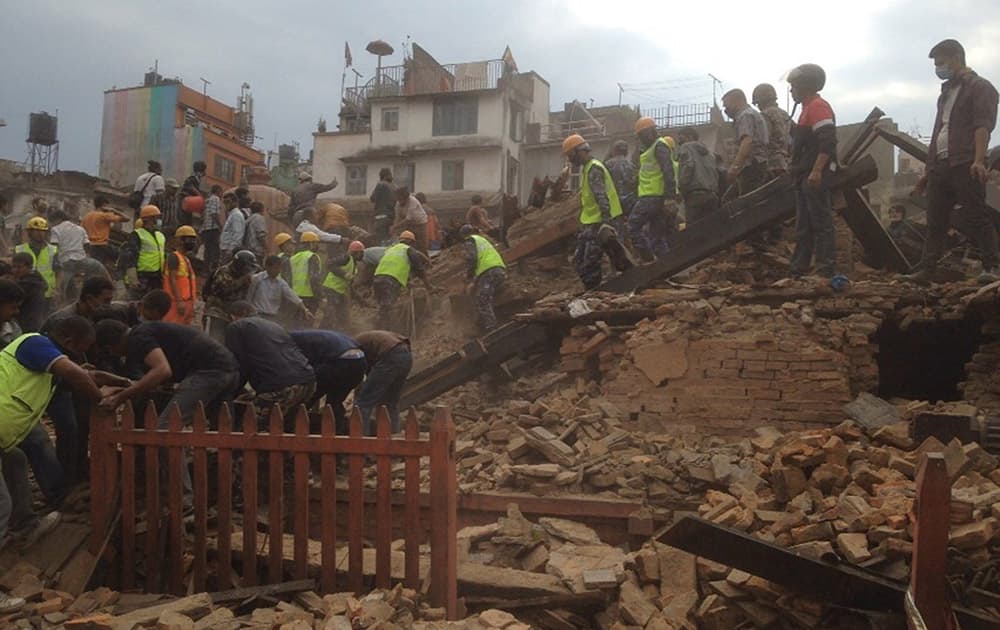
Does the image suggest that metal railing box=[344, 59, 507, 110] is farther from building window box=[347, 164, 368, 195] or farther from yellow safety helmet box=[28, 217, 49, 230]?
yellow safety helmet box=[28, 217, 49, 230]

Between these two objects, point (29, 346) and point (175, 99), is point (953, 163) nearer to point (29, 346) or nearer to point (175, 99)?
point (29, 346)

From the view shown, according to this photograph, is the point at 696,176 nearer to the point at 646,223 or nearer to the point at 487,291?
the point at 646,223

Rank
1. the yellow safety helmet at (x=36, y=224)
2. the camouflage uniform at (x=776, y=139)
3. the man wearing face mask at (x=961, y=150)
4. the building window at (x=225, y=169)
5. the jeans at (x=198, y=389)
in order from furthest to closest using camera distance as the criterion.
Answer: the building window at (x=225, y=169) < the camouflage uniform at (x=776, y=139) < the yellow safety helmet at (x=36, y=224) < the man wearing face mask at (x=961, y=150) < the jeans at (x=198, y=389)

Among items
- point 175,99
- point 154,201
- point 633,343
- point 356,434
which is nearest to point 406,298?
point 154,201

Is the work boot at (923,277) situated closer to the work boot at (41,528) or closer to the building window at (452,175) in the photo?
the work boot at (41,528)

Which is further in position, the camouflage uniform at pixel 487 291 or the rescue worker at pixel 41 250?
the camouflage uniform at pixel 487 291

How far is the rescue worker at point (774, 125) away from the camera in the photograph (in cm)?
998

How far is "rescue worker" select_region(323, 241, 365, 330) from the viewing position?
11.8 metres

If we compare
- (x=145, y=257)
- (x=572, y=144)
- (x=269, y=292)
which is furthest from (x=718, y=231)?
(x=145, y=257)

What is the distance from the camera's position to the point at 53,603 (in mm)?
4219

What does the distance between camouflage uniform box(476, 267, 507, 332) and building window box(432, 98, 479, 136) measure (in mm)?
29877

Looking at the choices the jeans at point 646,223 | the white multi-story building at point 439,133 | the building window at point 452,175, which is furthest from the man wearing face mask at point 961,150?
the building window at point 452,175

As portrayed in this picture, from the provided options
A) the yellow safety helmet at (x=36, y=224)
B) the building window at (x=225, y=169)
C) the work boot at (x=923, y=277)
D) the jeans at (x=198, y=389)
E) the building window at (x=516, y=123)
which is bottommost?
the jeans at (x=198, y=389)

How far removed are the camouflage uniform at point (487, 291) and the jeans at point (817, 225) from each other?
12.3ft
